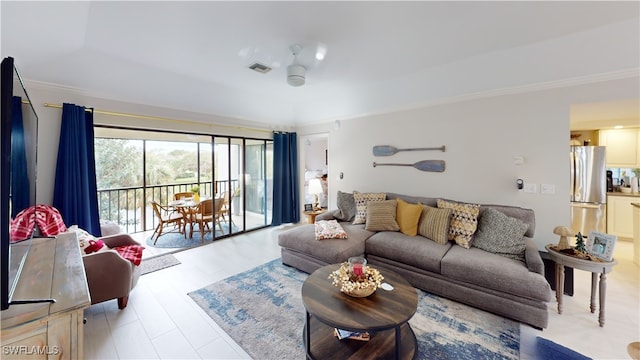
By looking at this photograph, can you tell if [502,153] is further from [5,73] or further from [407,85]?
[5,73]

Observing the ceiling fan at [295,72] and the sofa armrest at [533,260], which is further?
the ceiling fan at [295,72]

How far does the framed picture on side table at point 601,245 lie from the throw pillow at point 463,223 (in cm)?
90

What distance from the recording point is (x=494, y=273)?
7.41ft

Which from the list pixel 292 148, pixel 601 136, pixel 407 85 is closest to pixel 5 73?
pixel 407 85

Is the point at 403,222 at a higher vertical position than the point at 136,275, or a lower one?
higher

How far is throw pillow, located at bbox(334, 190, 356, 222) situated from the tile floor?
1.88 metres

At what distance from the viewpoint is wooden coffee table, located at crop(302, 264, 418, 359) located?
1573 mm

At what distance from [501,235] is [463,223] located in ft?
1.22

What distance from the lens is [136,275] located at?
2602 mm

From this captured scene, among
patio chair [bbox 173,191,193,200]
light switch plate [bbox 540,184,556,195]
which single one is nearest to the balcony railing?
patio chair [bbox 173,191,193,200]

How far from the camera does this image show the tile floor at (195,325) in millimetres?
1898

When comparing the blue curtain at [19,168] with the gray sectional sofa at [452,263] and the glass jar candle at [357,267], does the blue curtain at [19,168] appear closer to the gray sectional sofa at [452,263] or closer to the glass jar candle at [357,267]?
the glass jar candle at [357,267]

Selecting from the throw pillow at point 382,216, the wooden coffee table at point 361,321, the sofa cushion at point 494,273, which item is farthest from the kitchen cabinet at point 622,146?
the wooden coffee table at point 361,321

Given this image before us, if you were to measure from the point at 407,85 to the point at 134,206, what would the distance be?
19.2 feet
